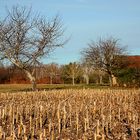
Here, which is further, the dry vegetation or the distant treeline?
the distant treeline

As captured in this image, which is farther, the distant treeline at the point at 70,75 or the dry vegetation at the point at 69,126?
the distant treeline at the point at 70,75

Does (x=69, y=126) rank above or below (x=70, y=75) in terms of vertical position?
below

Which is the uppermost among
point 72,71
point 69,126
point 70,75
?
point 72,71

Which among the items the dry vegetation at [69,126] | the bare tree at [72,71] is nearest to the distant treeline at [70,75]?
the bare tree at [72,71]

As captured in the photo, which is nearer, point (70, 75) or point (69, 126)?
point (69, 126)

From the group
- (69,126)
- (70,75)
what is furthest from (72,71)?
(69,126)

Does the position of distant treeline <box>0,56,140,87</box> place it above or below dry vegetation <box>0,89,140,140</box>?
above

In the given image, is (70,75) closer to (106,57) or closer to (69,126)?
(106,57)

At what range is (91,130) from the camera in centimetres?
1212

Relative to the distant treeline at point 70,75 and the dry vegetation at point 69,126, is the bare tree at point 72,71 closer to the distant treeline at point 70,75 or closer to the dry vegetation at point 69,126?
the distant treeline at point 70,75

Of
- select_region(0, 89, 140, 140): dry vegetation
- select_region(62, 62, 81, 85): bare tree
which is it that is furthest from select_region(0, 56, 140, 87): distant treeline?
select_region(0, 89, 140, 140): dry vegetation

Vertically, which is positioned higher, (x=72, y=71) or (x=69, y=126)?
(x=72, y=71)

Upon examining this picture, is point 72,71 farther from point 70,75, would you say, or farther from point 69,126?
point 69,126

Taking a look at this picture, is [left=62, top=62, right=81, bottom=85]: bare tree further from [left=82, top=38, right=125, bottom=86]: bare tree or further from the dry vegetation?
the dry vegetation
